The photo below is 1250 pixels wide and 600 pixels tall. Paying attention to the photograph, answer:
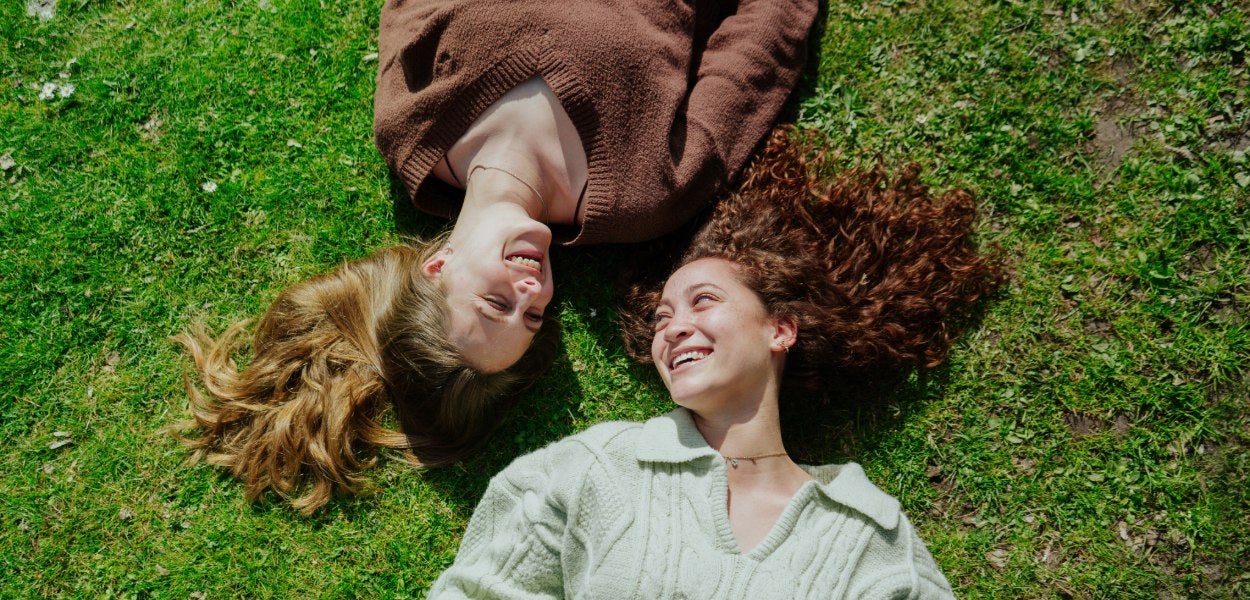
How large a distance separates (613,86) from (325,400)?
2.33 meters

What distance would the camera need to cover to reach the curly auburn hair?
167 inches

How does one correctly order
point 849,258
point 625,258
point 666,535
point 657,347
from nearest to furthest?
1. point 666,535
2. point 657,347
3. point 849,258
4. point 625,258

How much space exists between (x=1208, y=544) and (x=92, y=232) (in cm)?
648

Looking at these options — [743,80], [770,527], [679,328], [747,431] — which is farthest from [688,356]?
[743,80]

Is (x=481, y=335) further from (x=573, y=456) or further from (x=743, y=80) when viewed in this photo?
(x=743, y=80)

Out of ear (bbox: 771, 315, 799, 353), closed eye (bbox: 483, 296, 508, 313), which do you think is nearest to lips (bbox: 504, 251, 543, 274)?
closed eye (bbox: 483, 296, 508, 313)

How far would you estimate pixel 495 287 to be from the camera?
12.8 ft

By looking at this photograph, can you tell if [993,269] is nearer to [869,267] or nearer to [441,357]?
[869,267]

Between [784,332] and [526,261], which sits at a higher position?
[526,261]

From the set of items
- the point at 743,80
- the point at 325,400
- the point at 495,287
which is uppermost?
the point at 743,80

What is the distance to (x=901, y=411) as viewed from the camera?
14.7ft

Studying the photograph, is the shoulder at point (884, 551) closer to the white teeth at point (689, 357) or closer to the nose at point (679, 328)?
the white teeth at point (689, 357)

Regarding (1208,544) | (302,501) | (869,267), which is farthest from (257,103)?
(1208,544)

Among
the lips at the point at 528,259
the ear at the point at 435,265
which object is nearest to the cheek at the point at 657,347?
the lips at the point at 528,259
